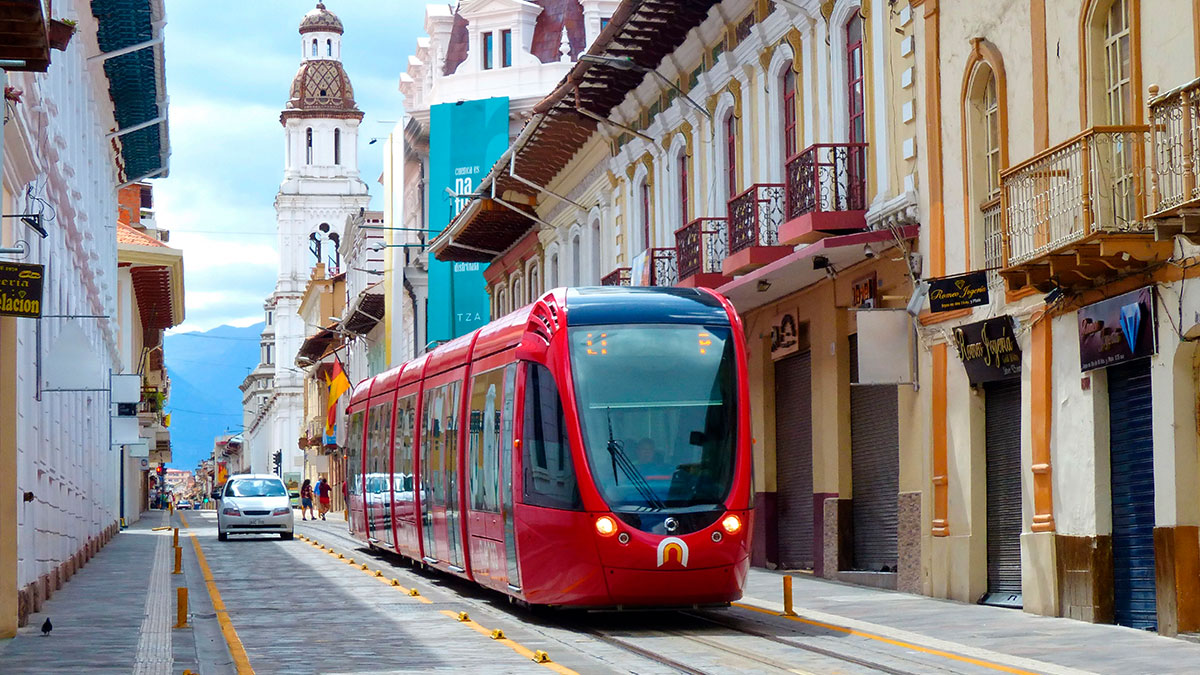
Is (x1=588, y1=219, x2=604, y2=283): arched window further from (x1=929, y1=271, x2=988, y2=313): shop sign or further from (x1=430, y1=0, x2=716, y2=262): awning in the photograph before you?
(x1=929, y1=271, x2=988, y2=313): shop sign

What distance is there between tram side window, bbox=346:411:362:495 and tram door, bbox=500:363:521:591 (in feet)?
50.3

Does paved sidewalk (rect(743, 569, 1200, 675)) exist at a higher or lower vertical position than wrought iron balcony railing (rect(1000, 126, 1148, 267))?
lower

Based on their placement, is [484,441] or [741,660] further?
[484,441]

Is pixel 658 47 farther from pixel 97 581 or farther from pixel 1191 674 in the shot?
pixel 1191 674

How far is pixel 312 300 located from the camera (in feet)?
388

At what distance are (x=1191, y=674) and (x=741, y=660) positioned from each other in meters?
3.21

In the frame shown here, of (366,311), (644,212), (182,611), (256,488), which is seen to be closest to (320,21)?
(366,311)

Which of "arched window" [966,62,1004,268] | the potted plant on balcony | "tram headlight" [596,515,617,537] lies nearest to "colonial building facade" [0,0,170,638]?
the potted plant on balcony

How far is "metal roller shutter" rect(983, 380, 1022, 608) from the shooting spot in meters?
20.2

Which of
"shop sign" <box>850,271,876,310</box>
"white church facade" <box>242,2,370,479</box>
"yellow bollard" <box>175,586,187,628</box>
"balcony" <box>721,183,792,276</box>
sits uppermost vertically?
"white church facade" <box>242,2,370,479</box>

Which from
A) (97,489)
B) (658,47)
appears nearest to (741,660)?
(658,47)

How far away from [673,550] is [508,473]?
8.91 ft

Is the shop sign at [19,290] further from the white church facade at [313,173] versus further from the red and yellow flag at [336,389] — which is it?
the white church facade at [313,173]

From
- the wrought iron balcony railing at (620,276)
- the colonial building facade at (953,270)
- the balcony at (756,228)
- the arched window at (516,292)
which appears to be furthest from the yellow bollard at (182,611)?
the arched window at (516,292)
